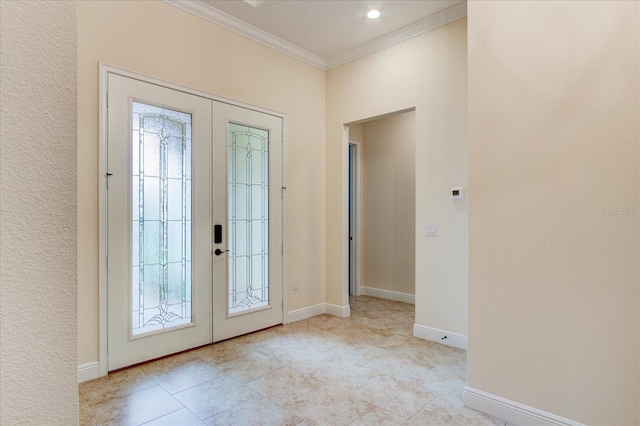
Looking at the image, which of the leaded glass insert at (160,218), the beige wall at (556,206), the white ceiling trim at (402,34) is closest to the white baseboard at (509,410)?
the beige wall at (556,206)

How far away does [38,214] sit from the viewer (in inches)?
24.6

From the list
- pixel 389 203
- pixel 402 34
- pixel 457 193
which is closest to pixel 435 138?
pixel 457 193

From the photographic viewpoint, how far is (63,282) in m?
0.65

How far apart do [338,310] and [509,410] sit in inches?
97.3

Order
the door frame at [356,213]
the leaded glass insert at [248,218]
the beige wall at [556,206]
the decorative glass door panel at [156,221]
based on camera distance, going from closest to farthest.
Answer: the beige wall at [556,206] → the decorative glass door panel at [156,221] → the leaded glass insert at [248,218] → the door frame at [356,213]

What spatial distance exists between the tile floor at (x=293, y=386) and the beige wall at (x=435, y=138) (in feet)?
1.79

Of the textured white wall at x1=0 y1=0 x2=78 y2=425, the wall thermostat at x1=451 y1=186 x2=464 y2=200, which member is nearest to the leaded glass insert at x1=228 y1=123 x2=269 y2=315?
the wall thermostat at x1=451 y1=186 x2=464 y2=200

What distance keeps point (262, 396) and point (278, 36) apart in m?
3.59

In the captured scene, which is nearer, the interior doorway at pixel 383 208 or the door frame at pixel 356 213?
the interior doorway at pixel 383 208

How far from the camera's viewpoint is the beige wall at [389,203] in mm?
5188

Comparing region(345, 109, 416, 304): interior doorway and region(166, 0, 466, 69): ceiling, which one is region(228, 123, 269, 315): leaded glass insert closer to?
region(166, 0, 466, 69): ceiling

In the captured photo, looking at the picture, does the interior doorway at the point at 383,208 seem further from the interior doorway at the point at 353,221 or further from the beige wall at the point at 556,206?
the beige wall at the point at 556,206

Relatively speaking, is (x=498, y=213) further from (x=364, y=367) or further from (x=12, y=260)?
(x=12, y=260)

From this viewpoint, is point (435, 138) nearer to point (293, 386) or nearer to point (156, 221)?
point (293, 386)
